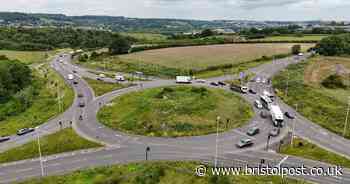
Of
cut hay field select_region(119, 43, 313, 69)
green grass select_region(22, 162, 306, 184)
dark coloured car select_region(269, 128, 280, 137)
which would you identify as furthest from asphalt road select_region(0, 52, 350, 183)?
cut hay field select_region(119, 43, 313, 69)

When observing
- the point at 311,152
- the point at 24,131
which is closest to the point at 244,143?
the point at 311,152

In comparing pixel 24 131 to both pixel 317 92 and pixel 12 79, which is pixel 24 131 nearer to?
pixel 12 79

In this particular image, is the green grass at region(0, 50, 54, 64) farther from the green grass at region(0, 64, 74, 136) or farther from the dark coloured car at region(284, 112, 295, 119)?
the dark coloured car at region(284, 112, 295, 119)

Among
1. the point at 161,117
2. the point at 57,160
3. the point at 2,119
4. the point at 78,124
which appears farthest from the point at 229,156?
the point at 2,119

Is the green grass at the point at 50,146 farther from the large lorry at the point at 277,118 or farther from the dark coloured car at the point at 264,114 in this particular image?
the dark coloured car at the point at 264,114

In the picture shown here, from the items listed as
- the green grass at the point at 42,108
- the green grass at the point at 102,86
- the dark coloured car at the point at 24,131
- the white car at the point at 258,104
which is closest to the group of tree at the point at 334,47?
the white car at the point at 258,104

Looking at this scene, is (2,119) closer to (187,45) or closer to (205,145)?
(205,145)

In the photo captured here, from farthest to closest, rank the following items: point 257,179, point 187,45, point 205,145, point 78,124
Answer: point 187,45
point 78,124
point 205,145
point 257,179
